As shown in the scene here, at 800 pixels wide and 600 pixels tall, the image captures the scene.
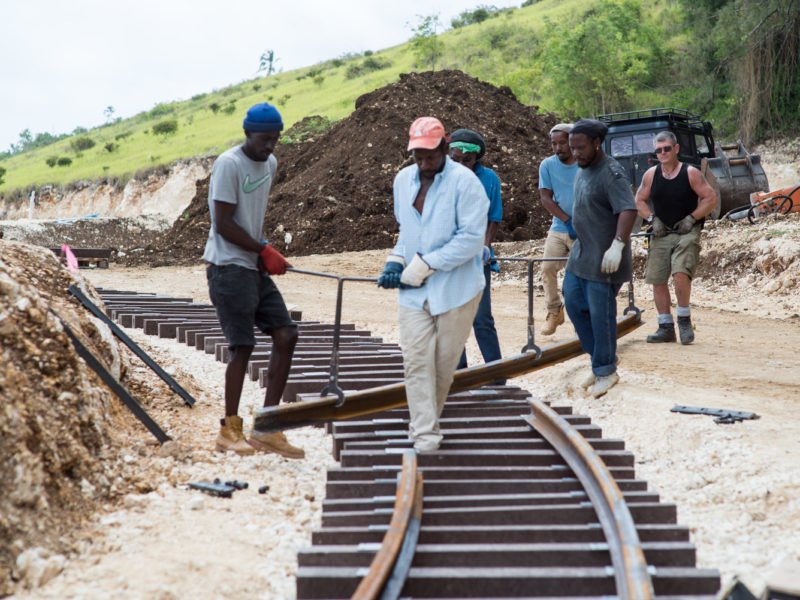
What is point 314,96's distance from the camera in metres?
55.8

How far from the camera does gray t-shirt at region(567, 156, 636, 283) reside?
6.13 metres

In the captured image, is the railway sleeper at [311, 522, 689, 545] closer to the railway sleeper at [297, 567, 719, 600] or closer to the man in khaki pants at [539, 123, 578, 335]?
the railway sleeper at [297, 567, 719, 600]

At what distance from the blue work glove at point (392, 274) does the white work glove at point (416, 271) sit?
69 mm

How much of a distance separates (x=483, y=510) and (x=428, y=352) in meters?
1.10

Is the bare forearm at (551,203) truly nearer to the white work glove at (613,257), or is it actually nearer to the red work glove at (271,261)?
the white work glove at (613,257)

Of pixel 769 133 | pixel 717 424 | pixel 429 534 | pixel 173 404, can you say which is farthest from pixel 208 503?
pixel 769 133

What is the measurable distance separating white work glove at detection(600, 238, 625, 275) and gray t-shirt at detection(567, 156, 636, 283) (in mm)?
164

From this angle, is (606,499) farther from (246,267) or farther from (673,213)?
(673,213)

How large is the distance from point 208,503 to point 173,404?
2282 mm

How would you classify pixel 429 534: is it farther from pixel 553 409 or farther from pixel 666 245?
pixel 666 245

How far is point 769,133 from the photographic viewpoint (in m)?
25.8

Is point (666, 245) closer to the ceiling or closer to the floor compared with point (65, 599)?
closer to the ceiling

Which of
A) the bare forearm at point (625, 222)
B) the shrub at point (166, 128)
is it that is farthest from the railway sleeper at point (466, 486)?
the shrub at point (166, 128)

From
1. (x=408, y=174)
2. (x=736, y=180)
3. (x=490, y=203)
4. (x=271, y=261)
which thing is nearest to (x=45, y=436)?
(x=271, y=261)
